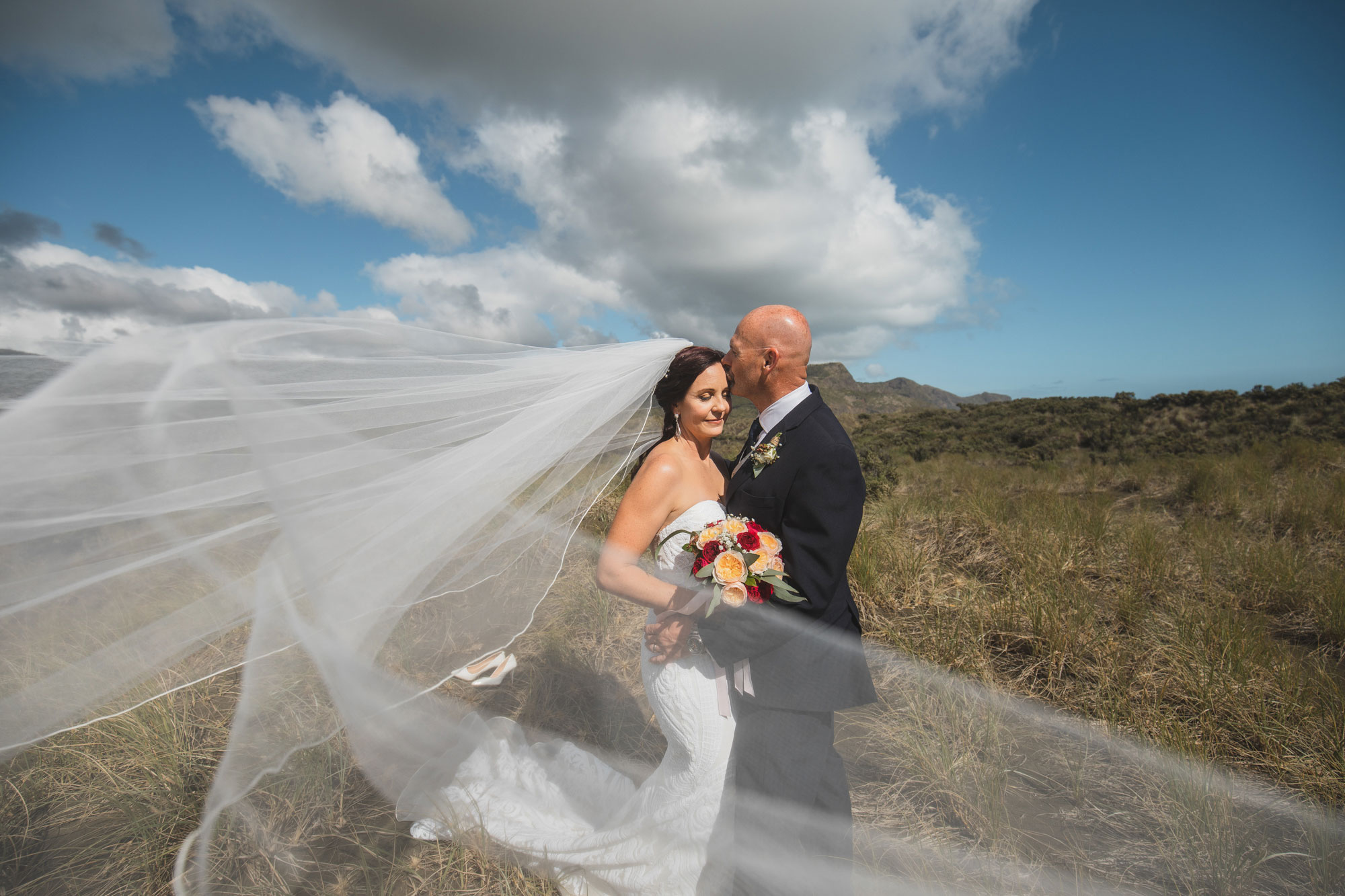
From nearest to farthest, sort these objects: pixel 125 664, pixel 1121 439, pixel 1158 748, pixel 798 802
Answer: pixel 125 664 < pixel 798 802 < pixel 1158 748 < pixel 1121 439

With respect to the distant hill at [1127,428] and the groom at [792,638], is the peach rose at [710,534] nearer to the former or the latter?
the groom at [792,638]

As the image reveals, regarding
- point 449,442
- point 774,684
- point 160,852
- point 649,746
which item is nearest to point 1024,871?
point 774,684

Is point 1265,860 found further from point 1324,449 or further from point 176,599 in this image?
point 1324,449

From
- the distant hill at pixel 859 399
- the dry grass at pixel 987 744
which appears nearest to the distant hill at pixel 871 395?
the distant hill at pixel 859 399

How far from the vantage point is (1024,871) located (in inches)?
89.2

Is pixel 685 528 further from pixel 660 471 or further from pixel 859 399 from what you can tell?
pixel 859 399

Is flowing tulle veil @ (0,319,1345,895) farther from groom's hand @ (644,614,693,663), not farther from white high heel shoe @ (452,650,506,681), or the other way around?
groom's hand @ (644,614,693,663)

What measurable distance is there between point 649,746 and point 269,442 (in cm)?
271

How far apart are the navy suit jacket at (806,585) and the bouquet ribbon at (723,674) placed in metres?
0.04

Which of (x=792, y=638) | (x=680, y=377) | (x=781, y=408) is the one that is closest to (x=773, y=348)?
(x=781, y=408)

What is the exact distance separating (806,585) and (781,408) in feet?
2.37

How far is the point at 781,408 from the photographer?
2.13 meters

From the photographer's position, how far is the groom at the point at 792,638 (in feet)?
6.25

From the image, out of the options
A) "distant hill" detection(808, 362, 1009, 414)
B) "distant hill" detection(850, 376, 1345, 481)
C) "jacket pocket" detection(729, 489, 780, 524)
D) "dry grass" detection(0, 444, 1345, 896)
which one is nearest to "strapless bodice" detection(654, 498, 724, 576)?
"jacket pocket" detection(729, 489, 780, 524)
